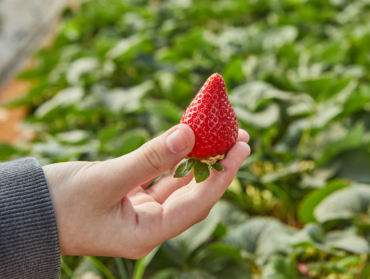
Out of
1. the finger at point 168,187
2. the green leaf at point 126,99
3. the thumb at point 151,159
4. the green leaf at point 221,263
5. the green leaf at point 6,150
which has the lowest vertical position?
the green leaf at point 221,263

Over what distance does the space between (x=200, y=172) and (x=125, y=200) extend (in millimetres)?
180

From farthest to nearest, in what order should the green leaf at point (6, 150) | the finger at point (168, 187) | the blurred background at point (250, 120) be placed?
the green leaf at point (6, 150)
the blurred background at point (250, 120)
the finger at point (168, 187)

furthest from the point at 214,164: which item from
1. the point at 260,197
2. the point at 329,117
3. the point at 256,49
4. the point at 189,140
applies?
the point at 256,49

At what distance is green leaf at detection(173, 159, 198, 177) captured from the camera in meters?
0.72

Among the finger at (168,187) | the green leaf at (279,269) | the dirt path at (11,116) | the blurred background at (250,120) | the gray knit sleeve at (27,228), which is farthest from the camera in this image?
the dirt path at (11,116)

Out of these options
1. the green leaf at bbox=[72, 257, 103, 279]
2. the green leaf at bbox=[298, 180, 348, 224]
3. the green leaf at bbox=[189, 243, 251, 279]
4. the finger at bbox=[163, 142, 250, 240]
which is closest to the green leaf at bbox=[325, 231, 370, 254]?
the green leaf at bbox=[298, 180, 348, 224]

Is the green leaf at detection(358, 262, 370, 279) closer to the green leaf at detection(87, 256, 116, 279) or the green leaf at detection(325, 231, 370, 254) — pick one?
the green leaf at detection(325, 231, 370, 254)

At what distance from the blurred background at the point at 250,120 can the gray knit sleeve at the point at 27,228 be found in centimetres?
44

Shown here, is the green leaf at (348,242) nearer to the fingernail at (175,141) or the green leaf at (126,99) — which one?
the fingernail at (175,141)

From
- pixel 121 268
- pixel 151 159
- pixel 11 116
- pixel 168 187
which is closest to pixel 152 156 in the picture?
pixel 151 159

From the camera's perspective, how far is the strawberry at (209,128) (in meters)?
0.72

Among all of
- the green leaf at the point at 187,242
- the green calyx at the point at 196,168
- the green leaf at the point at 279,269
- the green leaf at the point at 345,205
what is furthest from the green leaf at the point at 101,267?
the green leaf at the point at 345,205

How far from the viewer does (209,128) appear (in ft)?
2.37

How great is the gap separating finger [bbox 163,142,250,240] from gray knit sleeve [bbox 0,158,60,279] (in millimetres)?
238
